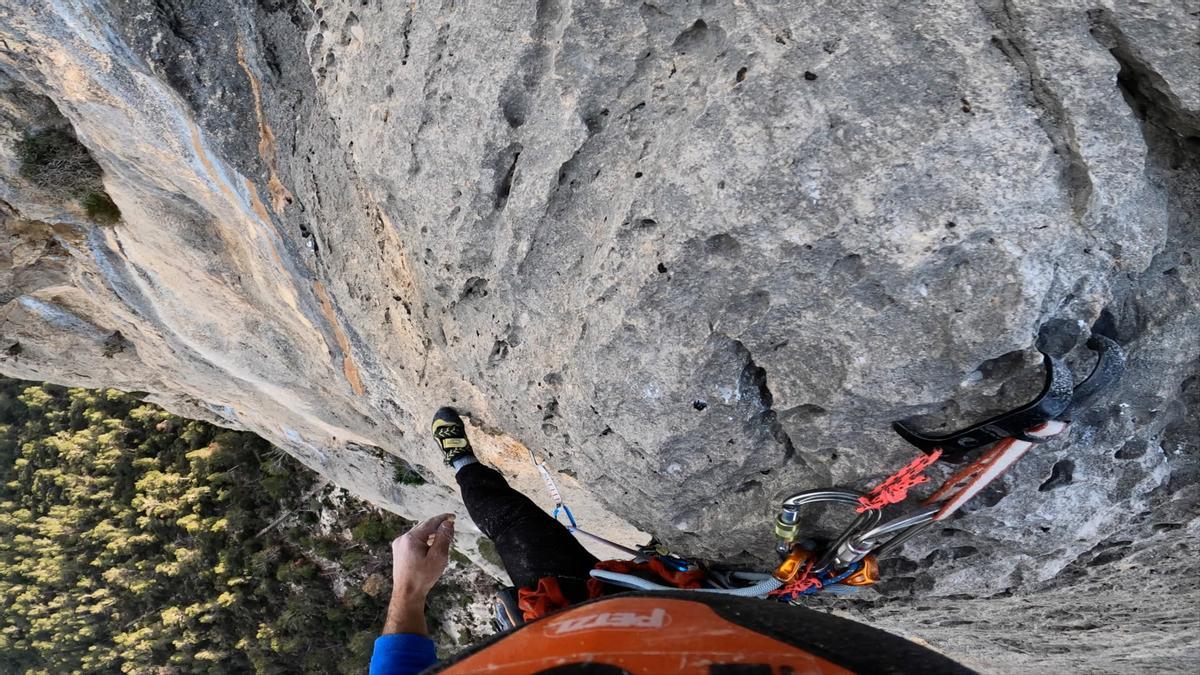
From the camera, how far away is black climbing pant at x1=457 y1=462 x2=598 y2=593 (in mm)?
3123

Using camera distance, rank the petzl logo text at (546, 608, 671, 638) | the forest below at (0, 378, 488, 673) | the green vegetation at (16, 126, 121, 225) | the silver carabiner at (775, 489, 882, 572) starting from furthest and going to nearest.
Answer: the forest below at (0, 378, 488, 673), the green vegetation at (16, 126, 121, 225), the silver carabiner at (775, 489, 882, 572), the petzl logo text at (546, 608, 671, 638)

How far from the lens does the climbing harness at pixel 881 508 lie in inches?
68.5

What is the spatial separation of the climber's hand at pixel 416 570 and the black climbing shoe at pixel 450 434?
1.00ft

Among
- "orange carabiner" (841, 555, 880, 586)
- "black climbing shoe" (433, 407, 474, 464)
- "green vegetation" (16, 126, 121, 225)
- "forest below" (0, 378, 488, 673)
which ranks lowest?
"forest below" (0, 378, 488, 673)

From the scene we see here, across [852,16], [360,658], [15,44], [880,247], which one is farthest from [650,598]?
[360,658]

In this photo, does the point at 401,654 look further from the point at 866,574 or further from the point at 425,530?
the point at 866,574

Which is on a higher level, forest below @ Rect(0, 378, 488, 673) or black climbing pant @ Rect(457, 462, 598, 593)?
black climbing pant @ Rect(457, 462, 598, 593)

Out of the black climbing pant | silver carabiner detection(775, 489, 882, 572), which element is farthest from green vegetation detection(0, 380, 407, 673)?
silver carabiner detection(775, 489, 882, 572)

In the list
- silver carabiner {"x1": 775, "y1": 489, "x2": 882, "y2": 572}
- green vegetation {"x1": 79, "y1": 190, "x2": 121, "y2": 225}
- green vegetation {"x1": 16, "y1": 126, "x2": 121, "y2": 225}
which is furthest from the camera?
green vegetation {"x1": 79, "y1": 190, "x2": 121, "y2": 225}

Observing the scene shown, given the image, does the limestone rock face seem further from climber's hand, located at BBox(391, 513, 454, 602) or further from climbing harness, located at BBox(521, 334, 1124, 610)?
climber's hand, located at BBox(391, 513, 454, 602)

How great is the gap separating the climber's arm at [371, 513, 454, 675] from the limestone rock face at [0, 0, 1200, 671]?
1.98 ft

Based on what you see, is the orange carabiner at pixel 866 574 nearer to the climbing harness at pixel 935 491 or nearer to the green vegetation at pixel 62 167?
the climbing harness at pixel 935 491

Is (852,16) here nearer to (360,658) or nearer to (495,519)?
(495,519)

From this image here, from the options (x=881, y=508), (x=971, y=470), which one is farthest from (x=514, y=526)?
(x=971, y=470)
